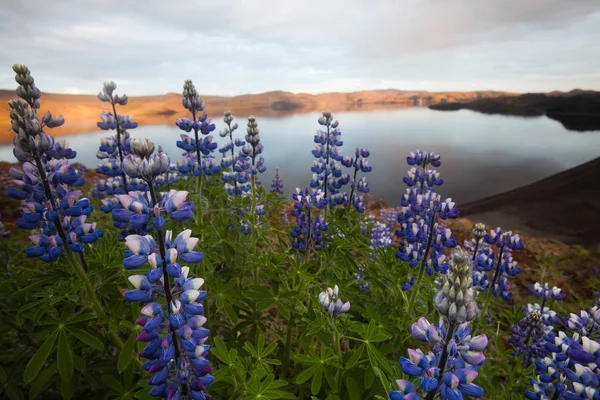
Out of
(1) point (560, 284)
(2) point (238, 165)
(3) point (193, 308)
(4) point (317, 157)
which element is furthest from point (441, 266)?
(1) point (560, 284)

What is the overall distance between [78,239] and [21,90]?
1.02 metres

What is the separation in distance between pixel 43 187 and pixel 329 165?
2.99 metres

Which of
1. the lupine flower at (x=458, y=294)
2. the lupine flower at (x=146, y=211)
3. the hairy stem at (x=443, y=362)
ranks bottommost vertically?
the hairy stem at (x=443, y=362)

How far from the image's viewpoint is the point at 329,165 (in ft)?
13.8

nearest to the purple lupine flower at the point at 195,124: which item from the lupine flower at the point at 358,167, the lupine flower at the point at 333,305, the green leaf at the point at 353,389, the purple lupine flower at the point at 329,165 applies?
the purple lupine flower at the point at 329,165

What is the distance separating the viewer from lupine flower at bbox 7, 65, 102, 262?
1.72 meters

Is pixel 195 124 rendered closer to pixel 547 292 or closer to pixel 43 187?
pixel 43 187

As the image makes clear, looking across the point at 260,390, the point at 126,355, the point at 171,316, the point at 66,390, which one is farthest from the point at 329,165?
the point at 66,390

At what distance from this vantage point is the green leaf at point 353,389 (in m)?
Answer: 2.04

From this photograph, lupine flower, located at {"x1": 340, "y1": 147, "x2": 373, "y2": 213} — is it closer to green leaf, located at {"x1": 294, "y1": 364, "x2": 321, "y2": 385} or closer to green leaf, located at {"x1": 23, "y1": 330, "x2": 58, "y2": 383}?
green leaf, located at {"x1": 294, "y1": 364, "x2": 321, "y2": 385}

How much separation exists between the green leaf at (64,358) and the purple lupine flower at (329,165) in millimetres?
2911

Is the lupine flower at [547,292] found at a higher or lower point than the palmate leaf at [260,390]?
lower

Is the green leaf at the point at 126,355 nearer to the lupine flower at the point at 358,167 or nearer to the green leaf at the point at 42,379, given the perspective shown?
the green leaf at the point at 42,379

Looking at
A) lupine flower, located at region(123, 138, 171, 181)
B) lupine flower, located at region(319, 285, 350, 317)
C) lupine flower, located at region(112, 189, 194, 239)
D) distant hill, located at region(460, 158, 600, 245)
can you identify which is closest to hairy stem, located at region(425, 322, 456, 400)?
lupine flower, located at region(319, 285, 350, 317)
